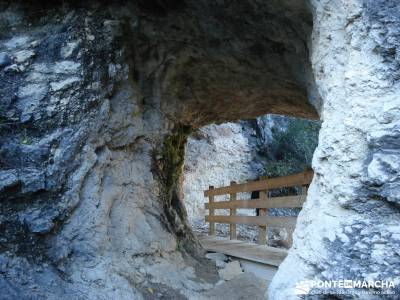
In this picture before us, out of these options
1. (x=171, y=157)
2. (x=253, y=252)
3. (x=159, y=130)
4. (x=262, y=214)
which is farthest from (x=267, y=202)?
(x=159, y=130)

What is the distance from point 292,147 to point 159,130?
22.9 feet

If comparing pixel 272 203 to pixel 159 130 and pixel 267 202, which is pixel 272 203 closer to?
pixel 267 202

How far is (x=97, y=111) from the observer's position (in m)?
3.55

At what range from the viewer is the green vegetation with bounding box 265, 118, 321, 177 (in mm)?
10445

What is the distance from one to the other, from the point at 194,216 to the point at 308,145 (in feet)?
11.7

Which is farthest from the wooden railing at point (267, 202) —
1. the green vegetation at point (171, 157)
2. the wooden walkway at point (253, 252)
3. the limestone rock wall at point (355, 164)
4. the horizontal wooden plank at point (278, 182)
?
the limestone rock wall at point (355, 164)

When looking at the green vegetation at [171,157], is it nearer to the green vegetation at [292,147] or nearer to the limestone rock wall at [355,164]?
the limestone rock wall at [355,164]

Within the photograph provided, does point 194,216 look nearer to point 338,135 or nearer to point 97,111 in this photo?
point 97,111

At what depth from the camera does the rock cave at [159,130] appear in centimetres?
196

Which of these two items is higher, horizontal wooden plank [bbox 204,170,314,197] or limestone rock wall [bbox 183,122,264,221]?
limestone rock wall [bbox 183,122,264,221]

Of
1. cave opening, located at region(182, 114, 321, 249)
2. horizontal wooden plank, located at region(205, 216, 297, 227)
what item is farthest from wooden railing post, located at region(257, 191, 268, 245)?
cave opening, located at region(182, 114, 321, 249)

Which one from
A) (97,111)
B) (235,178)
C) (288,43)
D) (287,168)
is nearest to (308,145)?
(287,168)

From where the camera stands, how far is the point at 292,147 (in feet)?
35.4

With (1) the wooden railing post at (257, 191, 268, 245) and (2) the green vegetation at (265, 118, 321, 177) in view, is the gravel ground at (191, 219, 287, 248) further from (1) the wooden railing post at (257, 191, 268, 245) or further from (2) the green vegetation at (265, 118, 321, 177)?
(1) the wooden railing post at (257, 191, 268, 245)
